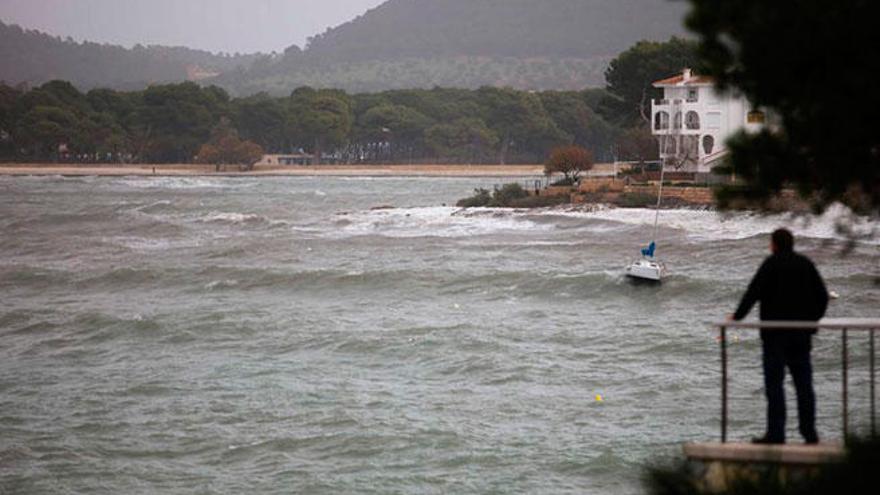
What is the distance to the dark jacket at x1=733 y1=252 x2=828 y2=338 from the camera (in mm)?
9578

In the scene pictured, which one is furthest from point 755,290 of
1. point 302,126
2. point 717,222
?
point 302,126

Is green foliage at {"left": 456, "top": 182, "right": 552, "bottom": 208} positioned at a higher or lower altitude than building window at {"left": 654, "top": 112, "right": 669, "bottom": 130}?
lower

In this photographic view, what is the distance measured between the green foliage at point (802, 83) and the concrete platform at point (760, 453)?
150 cm

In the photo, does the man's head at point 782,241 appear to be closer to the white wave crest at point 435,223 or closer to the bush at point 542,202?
the white wave crest at point 435,223

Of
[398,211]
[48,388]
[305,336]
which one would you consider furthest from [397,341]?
[398,211]

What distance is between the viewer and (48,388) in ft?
69.4

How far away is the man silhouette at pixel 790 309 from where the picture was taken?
9578mm

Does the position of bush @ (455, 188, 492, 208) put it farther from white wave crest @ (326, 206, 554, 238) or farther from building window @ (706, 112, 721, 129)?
building window @ (706, 112, 721, 129)

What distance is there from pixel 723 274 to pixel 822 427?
60.4 feet

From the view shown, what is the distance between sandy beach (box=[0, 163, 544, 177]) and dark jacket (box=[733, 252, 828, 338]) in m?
117

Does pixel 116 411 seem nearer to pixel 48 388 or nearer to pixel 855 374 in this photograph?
pixel 48 388

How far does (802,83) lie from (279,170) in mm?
137964

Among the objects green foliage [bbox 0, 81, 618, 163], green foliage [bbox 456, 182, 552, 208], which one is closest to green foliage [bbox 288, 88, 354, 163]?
green foliage [bbox 0, 81, 618, 163]

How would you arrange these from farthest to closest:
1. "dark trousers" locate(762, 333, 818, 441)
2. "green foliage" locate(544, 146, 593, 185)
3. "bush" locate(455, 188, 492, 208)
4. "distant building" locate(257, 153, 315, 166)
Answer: "distant building" locate(257, 153, 315, 166), "green foliage" locate(544, 146, 593, 185), "bush" locate(455, 188, 492, 208), "dark trousers" locate(762, 333, 818, 441)
